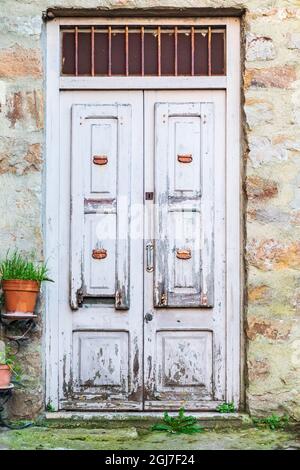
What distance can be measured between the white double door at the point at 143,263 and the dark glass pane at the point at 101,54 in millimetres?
258

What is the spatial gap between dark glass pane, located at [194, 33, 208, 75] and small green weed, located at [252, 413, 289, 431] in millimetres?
2462

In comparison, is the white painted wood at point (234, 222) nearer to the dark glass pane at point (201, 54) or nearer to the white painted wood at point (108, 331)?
the dark glass pane at point (201, 54)

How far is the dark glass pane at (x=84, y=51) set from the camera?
730cm

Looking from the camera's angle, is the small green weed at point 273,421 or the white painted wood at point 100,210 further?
the white painted wood at point 100,210

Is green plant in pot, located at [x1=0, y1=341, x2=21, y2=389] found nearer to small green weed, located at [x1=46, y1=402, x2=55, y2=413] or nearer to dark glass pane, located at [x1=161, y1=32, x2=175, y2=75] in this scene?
small green weed, located at [x1=46, y1=402, x2=55, y2=413]

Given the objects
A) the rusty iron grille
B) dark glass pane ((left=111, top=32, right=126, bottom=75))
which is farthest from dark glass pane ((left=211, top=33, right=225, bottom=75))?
dark glass pane ((left=111, top=32, right=126, bottom=75))

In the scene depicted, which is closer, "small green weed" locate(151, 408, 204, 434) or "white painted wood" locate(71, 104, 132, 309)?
"small green weed" locate(151, 408, 204, 434)

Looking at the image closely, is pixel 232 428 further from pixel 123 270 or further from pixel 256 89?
pixel 256 89

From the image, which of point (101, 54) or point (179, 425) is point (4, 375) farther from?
point (101, 54)

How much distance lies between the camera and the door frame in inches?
286

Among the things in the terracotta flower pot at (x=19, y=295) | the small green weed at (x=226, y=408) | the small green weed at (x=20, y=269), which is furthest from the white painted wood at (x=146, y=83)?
the small green weed at (x=226, y=408)

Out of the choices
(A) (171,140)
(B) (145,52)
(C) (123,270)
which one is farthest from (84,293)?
(B) (145,52)

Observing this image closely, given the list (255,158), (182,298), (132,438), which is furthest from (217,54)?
(132,438)
